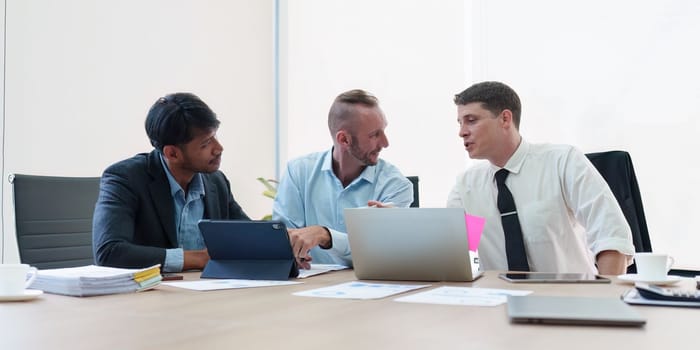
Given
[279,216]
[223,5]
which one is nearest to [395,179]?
[279,216]

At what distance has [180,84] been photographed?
4070mm

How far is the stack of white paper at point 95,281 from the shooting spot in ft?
4.56

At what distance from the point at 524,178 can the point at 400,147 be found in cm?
188

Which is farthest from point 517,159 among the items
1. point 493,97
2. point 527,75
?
point 527,75

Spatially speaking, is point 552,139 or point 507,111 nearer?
point 507,111

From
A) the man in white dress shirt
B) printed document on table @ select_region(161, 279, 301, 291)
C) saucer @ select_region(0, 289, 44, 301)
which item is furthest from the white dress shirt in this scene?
saucer @ select_region(0, 289, 44, 301)

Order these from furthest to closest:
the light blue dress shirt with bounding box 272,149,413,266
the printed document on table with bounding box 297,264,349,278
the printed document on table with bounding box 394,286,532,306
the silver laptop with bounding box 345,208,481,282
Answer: the light blue dress shirt with bounding box 272,149,413,266 → the printed document on table with bounding box 297,264,349,278 → the silver laptop with bounding box 345,208,481,282 → the printed document on table with bounding box 394,286,532,306

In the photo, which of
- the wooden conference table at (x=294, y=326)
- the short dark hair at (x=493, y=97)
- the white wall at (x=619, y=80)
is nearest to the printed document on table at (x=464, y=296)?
the wooden conference table at (x=294, y=326)

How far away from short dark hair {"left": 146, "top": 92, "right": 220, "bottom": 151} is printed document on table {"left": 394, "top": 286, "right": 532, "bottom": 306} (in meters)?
1.15

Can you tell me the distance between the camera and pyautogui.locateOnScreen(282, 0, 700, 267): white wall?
132 inches

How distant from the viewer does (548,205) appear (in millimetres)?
2326

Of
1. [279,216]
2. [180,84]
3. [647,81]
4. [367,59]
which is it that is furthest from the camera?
[367,59]

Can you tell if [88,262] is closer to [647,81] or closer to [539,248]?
[539,248]

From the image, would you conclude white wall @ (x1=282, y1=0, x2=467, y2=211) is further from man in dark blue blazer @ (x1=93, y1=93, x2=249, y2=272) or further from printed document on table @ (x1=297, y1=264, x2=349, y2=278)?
printed document on table @ (x1=297, y1=264, x2=349, y2=278)
